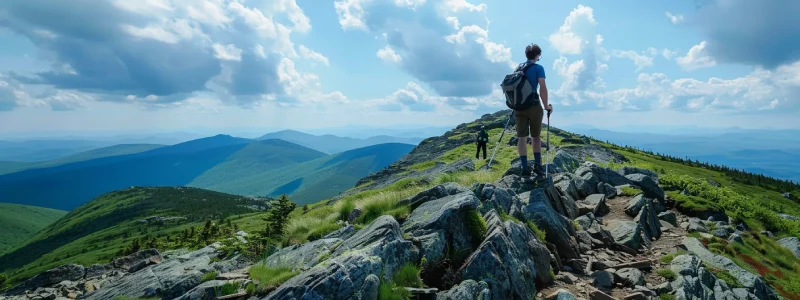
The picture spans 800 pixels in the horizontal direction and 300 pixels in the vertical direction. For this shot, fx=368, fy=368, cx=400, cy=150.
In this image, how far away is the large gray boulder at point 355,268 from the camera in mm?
7242

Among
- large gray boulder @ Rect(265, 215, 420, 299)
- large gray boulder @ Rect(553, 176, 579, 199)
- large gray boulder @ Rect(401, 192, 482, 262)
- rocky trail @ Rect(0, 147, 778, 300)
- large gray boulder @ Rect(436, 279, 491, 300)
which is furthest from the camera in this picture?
large gray boulder @ Rect(553, 176, 579, 199)

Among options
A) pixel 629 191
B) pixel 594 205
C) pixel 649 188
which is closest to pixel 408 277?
pixel 594 205

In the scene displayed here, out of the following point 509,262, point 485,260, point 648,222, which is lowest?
point 648,222

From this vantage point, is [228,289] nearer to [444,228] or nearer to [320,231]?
[320,231]

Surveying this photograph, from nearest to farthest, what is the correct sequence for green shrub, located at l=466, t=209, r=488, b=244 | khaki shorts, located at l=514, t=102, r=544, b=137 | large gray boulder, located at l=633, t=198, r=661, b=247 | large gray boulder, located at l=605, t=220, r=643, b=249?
green shrub, located at l=466, t=209, r=488, b=244, khaki shorts, located at l=514, t=102, r=544, b=137, large gray boulder, located at l=605, t=220, r=643, b=249, large gray boulder, located at l=633, t=198, r=661, b=247

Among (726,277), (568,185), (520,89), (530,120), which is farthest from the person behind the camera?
(568,185)

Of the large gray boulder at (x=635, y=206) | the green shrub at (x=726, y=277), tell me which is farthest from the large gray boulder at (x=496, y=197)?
the large gray boulder at (x=635, y=206)

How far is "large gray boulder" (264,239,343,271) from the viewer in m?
8.95

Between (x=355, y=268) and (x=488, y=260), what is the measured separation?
3.21 m

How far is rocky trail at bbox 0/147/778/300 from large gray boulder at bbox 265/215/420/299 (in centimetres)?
2

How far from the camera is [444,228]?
10.0 m

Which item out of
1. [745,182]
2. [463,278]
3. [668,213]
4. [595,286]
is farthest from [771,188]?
[463,278]

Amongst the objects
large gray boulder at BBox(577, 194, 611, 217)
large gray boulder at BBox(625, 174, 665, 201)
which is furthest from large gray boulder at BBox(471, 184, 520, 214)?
large gray boulder at BBox(625, 174, 665, 201)

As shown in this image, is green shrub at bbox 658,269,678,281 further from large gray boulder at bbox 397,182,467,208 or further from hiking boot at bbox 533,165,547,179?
large gray boulder at bbox 397,182,467,208
